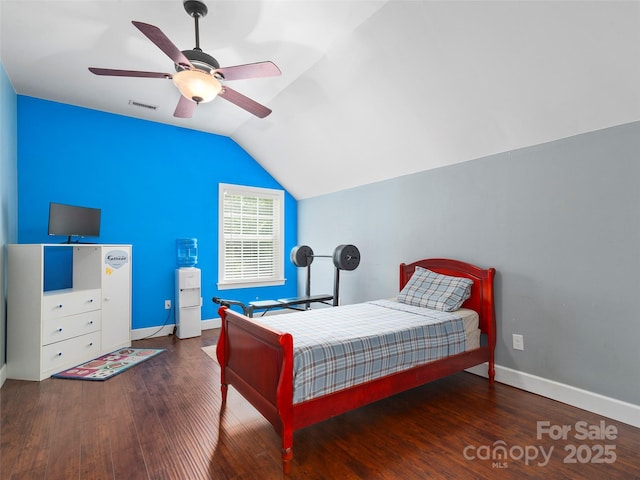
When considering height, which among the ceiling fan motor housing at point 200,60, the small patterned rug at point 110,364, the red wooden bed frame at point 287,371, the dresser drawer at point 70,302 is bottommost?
the small patterned rug at point 110,364

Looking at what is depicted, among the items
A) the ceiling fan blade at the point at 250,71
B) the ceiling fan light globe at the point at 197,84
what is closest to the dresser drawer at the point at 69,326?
the ceiling fan light globe at the point at 197,84

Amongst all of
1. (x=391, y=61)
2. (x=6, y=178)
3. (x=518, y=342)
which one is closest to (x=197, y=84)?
(x=391, y=61)

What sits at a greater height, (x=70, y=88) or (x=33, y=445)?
(x=70, y=88)

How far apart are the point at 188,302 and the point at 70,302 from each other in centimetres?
135

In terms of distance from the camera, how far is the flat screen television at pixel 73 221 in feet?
11.3

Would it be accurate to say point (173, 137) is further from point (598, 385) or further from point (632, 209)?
point (598, 385)

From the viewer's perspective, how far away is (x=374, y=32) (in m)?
2.60

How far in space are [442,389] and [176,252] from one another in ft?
12.4

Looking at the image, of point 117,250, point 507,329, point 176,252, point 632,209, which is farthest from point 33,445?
point 632,209

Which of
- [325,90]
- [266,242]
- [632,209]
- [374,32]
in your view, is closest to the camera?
[632,209]

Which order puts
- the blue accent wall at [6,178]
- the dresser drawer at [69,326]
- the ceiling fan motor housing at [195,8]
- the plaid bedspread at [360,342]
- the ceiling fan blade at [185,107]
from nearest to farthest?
the plaid bedspread at [360,342], the ceiling fan motor housing at [195,8], the ceiling fan blade at [185,107], the blue accent wall at [6,178], the dresser drawer at [69,326]

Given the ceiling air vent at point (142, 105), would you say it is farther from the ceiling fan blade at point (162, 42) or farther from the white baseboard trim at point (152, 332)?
the white baseboard trim at point (152, 332)

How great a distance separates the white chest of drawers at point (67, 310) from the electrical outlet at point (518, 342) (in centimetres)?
418

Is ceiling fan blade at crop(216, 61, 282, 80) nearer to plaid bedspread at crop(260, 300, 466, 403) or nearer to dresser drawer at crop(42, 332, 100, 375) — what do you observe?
plaid bedspread at crop(260, 300, 466, 403)
